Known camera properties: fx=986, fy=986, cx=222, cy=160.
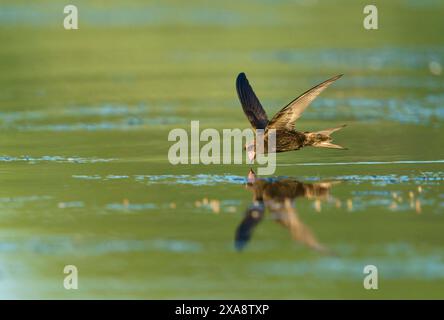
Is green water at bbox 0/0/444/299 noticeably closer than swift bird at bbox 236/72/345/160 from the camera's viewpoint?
Yes

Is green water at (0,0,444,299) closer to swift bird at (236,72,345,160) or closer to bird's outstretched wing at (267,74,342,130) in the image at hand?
swift bird at (236,72,345,160)

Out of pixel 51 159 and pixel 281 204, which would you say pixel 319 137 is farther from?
pixel 51 159

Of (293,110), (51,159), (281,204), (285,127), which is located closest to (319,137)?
(285,127)

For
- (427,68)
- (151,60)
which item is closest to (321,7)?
(151,60)

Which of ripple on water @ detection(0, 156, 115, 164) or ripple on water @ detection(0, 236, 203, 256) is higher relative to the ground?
ripple on water @ detection(0, 156, 115, 164)

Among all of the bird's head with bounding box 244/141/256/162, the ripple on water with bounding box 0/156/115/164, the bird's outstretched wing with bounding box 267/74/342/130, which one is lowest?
the bird's head with bounding box 244/141/256/162

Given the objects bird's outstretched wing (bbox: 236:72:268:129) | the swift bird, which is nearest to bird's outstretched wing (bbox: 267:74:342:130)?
the swift bird
